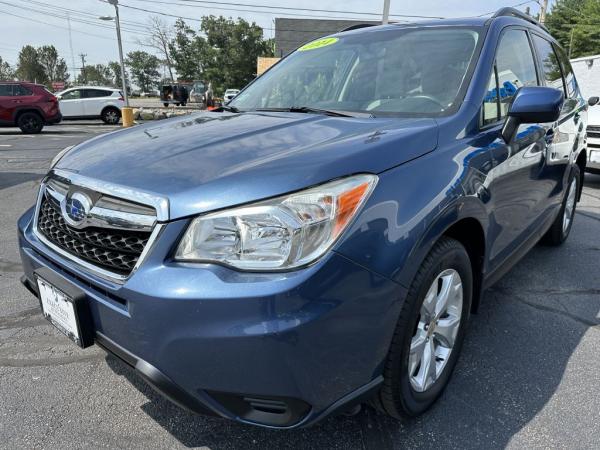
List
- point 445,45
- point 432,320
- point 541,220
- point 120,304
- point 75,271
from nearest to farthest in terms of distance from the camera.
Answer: point 120,304, point 75,271, point 432,320, point 445,45, point 541,220

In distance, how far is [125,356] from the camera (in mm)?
1535

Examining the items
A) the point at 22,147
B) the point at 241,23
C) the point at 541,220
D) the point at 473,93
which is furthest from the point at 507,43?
the point at 241,23

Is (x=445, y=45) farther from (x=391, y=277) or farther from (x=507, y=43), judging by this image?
(x=391, y=277)

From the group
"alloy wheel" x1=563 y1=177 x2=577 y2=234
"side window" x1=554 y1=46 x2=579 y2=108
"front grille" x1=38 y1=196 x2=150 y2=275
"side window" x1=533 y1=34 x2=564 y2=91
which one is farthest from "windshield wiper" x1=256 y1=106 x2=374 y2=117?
"alloy wheel" x1=563 y1=177 x2=577 y2=234

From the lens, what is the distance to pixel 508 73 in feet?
8.31

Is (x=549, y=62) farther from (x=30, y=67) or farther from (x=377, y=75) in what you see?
(x=30, y=67)

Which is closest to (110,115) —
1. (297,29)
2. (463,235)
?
(297,29)

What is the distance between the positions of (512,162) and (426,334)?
104 cm

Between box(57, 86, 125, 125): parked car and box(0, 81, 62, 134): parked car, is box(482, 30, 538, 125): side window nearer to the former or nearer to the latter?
box(0, 81, 62, 134): parked car

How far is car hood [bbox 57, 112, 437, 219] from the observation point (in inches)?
56.2

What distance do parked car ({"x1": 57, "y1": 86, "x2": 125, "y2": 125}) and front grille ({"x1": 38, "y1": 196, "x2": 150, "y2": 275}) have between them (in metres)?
19.3

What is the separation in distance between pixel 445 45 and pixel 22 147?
39.3 feet

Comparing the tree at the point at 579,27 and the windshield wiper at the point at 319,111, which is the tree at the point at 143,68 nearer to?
the tree at the point at 579,27

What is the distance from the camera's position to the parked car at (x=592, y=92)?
7.04 m
